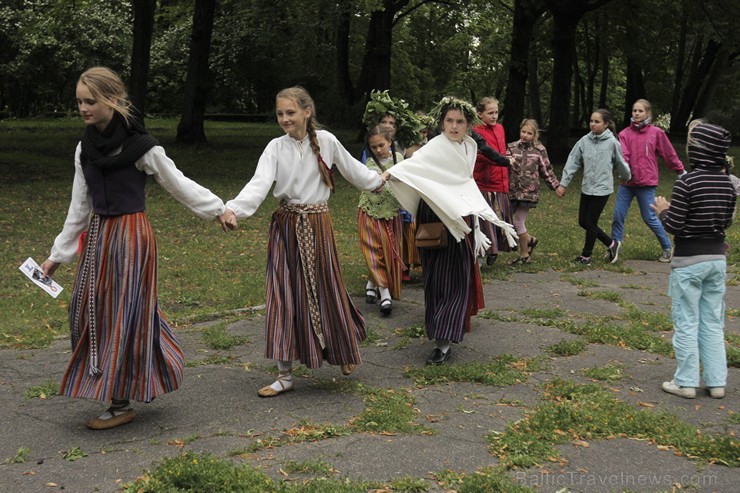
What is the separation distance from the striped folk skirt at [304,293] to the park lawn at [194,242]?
2.36 metres

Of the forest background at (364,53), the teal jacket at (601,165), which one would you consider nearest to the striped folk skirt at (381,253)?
the teal jacket at (601,165)

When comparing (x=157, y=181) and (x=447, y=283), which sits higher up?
(x=157, y=181)

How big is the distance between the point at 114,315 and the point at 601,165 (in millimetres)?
7570

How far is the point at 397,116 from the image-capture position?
369 inches

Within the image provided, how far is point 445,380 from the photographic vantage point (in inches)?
270

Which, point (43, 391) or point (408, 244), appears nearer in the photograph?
point (43, 391)

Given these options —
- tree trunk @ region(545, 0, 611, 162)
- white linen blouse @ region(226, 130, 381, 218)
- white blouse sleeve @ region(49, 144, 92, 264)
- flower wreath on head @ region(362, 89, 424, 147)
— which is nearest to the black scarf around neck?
white blouse sleeve @ region(49, 144, 92, 264)

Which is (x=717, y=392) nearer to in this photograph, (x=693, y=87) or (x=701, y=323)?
(x=701, y=323)

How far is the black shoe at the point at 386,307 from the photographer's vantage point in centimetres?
909

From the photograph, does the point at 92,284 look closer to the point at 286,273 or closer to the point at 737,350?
the point at 286,273

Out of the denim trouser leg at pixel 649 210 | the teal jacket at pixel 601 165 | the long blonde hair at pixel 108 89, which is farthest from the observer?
the denim trouser leg at pixel 649 210

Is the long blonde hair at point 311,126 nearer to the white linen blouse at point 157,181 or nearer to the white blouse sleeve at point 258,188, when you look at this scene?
the white blouse sleeve at point 258,188

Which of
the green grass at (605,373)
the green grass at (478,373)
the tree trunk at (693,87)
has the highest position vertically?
the tree trunk at (693,87)

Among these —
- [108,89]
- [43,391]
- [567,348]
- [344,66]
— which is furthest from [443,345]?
[344,66]
